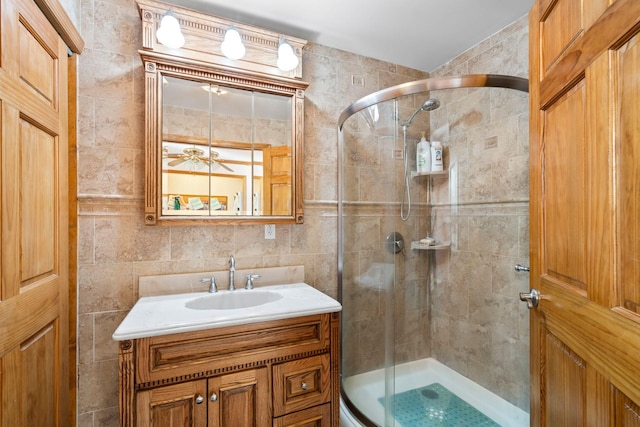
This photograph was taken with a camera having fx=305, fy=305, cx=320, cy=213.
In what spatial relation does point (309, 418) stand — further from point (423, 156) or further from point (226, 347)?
point (423, 156)

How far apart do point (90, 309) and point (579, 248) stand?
6.54 ft

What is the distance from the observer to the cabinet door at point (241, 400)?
1.26 metres

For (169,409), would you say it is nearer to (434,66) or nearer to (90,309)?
(90,309)

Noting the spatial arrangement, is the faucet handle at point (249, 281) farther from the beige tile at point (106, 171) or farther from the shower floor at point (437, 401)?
the shower floor at point (437, 401)

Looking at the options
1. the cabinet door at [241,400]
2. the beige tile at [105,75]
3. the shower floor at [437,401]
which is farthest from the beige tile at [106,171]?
the shower floor at [437,401]

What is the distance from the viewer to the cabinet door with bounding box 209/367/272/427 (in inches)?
49.4

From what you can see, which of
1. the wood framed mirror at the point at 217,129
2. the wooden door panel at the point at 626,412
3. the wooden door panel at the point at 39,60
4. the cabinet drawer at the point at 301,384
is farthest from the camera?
the wood framed mirror at the point at 217,129

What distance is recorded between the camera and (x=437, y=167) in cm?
155

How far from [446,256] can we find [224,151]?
1.34 meters

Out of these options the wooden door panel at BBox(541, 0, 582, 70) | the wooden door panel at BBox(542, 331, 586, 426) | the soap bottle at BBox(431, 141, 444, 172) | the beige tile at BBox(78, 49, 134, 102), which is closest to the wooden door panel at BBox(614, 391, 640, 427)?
the wooden door panel at BBox(542, 331, 586, 426)

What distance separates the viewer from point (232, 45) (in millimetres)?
1642

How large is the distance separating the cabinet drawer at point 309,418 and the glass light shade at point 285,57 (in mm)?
1824

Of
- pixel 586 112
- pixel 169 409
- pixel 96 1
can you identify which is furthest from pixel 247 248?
pixel 586 112

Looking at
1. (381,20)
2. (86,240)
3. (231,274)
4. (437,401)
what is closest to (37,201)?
(86,240)
